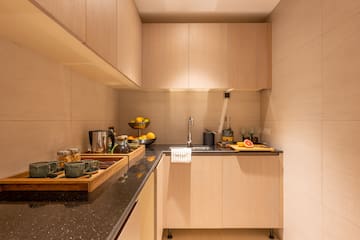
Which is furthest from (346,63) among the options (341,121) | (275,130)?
(275,130)

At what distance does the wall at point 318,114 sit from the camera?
4.38 ft

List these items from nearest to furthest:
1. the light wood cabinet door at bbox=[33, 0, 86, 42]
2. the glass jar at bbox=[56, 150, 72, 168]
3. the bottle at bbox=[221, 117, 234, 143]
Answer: the light wood cabinet door at bbox=[33, 0, 86, 42]
the glass jar at bbox=[56, 150, 72, 168]
the bottle at bbox=[221, 117, 234, 143]

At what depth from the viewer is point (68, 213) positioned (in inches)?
29.9

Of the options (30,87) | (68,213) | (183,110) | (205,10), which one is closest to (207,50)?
(205,10)

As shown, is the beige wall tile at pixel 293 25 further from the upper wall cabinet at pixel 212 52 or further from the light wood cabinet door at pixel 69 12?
the light wood cabinet door at pixel 69 12

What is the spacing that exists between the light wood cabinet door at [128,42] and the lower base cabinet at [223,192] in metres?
0.94

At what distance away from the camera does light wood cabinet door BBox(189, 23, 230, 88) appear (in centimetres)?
257

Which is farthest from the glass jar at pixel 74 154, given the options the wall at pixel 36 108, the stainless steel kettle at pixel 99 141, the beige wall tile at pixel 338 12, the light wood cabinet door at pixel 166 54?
the beige wall tile at pixel 338 12

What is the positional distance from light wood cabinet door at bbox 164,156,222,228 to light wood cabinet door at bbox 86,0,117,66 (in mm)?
1272

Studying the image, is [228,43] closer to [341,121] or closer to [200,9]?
[200,9]

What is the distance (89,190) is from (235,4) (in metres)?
2.24

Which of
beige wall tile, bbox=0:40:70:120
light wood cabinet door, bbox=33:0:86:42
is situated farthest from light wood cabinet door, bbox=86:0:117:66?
beige wall tile, bbox=0:40:70:120

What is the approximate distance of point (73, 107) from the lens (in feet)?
5.44

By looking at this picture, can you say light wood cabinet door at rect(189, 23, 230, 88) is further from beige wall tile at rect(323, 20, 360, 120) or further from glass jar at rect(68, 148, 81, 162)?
glass jar at rect(68, 148, 81, 162)
